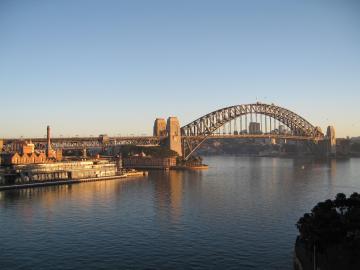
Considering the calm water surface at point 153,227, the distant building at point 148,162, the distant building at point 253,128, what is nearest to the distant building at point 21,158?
the calm water surface at point 153,227

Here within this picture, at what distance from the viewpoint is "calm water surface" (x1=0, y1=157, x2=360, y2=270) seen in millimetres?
22172

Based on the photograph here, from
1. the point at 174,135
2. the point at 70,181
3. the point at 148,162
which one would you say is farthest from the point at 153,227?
the point at 174,135

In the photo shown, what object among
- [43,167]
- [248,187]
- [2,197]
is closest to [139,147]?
[43,167]

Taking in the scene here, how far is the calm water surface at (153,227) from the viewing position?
2217cm

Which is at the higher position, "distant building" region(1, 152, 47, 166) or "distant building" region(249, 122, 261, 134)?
"distant building" region(249, 122, 261, 134)

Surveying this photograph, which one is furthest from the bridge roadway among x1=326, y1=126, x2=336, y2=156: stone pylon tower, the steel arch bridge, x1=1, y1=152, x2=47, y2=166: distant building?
x1=326, y1=126, x2=336, y2=156: stone pylon tower

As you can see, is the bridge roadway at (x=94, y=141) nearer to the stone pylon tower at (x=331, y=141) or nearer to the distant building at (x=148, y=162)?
the distant building at (x=148, y=162)

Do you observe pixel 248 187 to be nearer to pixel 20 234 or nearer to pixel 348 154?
pixel 20 234

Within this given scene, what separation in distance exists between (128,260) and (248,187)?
29786mm

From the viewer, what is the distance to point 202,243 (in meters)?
24.9

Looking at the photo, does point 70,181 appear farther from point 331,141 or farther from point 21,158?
point 331,141

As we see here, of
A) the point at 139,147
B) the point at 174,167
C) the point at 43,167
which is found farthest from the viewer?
the point at 139,147

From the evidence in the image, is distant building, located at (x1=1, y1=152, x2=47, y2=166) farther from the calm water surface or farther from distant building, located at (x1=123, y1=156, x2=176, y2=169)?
distant building, located at (x1=123, y1=156, x2=176, y2=169)

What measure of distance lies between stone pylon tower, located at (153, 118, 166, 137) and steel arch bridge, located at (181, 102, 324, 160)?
4.80 m
